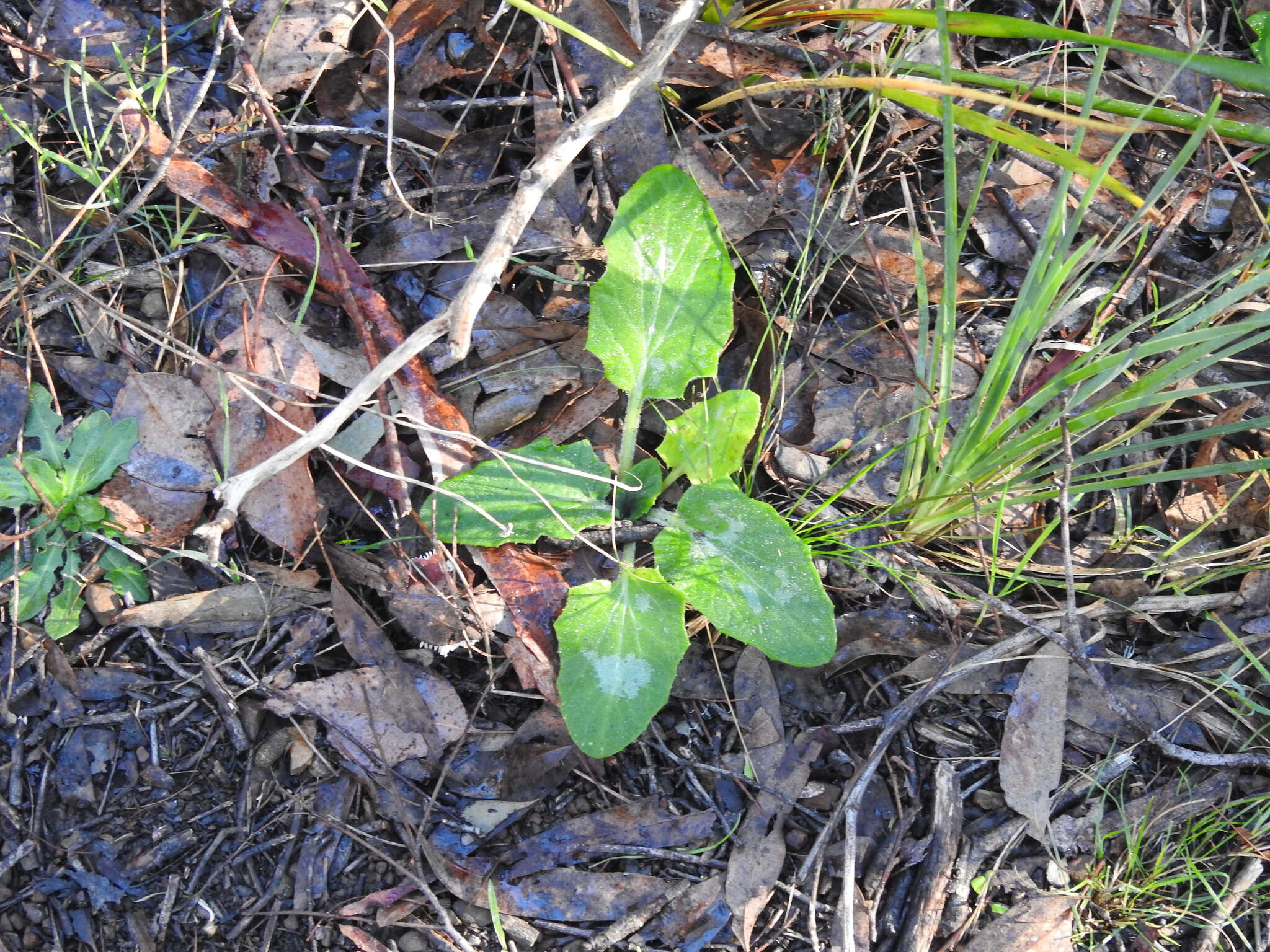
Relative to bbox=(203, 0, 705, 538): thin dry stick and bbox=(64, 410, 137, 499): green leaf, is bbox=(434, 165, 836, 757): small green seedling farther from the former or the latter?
bbox=(64, 410, 137, 499): green leaf

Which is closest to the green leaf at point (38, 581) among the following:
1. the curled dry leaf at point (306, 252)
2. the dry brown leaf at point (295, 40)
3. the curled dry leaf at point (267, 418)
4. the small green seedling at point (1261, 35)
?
the curled dry leaf at point (267, 418)

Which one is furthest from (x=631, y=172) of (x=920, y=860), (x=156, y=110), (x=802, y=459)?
(x=920, y=860)

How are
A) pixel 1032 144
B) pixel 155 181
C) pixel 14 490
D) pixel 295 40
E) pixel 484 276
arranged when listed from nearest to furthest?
pixel 1032 144 → pixel 484 276 → pixel 14 490 → pixel 155 181 → pixel 295 40

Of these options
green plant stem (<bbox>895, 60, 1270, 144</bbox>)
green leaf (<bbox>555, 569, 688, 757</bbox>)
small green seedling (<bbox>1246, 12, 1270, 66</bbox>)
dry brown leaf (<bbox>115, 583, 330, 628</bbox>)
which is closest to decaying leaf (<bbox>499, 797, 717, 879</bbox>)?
green leaf (<bbox>555, 569, 688, 757</bbox>)

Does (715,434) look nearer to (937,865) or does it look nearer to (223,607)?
(937,865)

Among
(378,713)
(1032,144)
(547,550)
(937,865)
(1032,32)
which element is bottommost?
(937,865)

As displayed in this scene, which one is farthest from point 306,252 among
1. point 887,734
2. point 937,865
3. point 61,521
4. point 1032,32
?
point 937,865

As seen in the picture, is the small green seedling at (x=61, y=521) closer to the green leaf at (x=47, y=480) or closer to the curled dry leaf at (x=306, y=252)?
the green leaf at (x=47, y=480)
